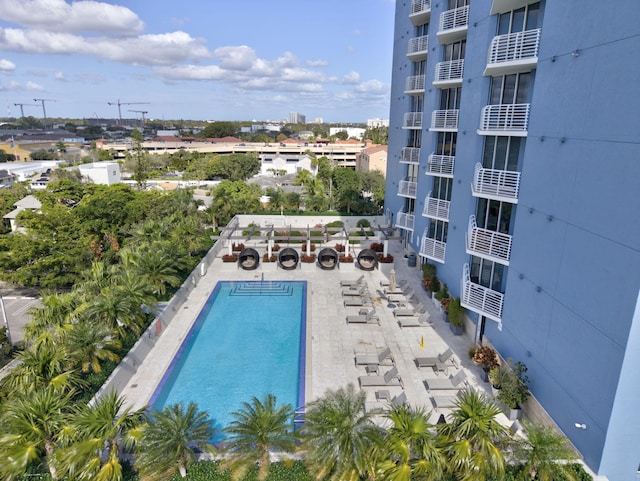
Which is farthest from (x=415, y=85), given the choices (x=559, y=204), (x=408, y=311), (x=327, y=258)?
(x=559, y=204)

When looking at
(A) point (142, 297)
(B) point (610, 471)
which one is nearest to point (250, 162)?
(A) point (142, 297)

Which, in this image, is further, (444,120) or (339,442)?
(444,120)

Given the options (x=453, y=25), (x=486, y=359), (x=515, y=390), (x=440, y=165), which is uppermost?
(x=453, y=25)

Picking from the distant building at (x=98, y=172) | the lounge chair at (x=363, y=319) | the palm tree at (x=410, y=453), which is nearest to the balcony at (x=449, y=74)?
the lounge chair at (x=363, y=319)

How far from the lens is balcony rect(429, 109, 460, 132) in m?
20.9

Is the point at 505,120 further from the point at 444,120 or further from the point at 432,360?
the point at 432,360

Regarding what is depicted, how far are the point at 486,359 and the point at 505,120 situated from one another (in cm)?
887

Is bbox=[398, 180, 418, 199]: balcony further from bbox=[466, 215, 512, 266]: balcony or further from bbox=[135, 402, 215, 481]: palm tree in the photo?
bbox=[135, 402, 215, 481]: palm tree

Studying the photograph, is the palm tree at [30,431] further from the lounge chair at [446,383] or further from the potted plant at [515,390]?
the potted plant at [515,390]

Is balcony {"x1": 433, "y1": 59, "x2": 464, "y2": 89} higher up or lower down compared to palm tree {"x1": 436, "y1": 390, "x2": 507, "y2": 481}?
higher up

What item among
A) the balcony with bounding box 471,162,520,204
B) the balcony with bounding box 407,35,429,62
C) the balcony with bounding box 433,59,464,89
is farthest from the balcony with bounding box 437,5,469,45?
the balcony with bounding box 471,162,520,204

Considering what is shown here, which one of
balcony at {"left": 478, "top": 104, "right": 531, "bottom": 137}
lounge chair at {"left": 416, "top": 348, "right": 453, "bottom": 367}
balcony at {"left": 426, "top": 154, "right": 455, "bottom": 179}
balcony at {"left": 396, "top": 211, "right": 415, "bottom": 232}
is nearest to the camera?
balcony at {"left": 478, "top": 104, "right": 531, "bottom": 137}

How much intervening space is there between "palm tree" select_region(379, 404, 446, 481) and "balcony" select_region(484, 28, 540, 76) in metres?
11.5

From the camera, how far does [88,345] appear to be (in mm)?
14867
